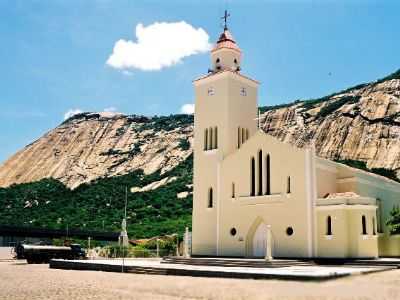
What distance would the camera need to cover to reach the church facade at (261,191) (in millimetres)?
27797

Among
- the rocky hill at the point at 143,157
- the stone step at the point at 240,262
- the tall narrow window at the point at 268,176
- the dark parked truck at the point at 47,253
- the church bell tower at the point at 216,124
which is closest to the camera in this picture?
the stone step at the point at 240,262

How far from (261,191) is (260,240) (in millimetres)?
2807

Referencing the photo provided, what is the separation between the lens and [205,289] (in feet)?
52.1

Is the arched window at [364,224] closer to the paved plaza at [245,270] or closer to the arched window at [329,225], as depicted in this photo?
the arched window at [329,225]

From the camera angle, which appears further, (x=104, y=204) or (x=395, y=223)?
(x=104, y=204)

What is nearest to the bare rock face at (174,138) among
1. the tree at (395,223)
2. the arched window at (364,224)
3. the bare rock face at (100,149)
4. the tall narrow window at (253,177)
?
the bare rock face at (100,149)

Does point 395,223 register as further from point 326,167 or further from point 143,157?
point 143,157

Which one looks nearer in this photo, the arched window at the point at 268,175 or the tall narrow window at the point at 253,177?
the arched window at the point at 268,175

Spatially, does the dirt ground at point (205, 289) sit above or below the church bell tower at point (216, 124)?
below

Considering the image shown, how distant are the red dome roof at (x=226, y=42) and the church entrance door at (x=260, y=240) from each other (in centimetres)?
1158

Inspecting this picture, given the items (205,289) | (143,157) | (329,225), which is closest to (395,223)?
(329,225)

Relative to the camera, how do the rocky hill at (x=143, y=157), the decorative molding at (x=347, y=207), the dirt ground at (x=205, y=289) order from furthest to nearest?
the rocky hill at (x=143, y=157)
the decorative molding at (x=347, y=207)
the dirt ground at (x=205, y=289)

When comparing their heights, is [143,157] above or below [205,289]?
above

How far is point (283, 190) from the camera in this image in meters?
29.5
